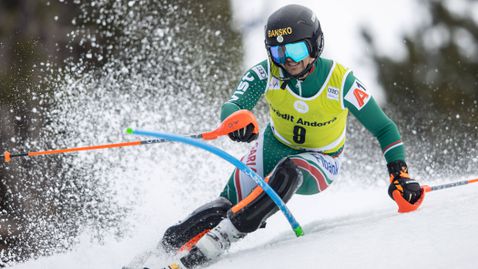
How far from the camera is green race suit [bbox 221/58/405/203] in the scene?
3861mm

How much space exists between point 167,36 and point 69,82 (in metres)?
7.61

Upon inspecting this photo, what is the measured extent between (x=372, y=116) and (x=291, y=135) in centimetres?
56

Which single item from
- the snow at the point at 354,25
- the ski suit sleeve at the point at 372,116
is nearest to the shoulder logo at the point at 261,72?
the ski suit sleeve at the point at 372,116

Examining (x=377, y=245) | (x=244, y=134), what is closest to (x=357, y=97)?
(x=244, y=134)

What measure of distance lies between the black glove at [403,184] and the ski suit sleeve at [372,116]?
5 cm

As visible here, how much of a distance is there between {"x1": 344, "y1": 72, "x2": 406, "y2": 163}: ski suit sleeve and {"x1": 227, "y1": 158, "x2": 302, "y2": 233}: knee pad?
66cm

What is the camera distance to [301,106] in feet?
12.9

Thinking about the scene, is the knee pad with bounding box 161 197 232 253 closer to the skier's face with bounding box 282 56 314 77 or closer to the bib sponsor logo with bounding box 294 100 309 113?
the bib sponsor logo with bounding box 294 100 309 113

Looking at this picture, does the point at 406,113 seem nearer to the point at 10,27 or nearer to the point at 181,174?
the point at 10,27

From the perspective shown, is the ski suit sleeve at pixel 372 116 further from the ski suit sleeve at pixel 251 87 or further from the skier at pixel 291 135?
the ski suit sleeve at pixel 251 87

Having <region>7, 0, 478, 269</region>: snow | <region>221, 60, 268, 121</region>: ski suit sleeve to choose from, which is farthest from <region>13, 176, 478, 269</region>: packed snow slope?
<region>221, 60, 268, 121</region>: ski suit sleeve

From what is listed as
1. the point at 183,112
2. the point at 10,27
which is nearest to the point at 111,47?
the point at 10,27

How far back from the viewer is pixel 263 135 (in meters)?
4.35

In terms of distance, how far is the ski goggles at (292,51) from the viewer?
3.69 meters
